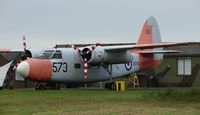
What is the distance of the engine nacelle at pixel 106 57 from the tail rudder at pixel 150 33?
246 inches

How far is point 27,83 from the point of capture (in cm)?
5000

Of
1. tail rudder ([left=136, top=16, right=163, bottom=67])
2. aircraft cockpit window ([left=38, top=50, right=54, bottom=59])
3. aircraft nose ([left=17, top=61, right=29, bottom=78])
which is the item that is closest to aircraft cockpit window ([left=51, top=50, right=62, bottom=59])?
aircraft cockpit window ([left=38, top=50, right=54, bottom=59])

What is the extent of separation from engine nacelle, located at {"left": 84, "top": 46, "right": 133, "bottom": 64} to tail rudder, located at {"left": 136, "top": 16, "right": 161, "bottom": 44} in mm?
6250

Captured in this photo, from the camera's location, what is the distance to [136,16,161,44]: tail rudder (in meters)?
45.0

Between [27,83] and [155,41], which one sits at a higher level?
[155,41]

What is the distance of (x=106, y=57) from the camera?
1481 inches

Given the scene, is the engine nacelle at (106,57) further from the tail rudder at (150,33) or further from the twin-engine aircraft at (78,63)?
the tail rudder at (150,33)

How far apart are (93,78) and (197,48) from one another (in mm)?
17664

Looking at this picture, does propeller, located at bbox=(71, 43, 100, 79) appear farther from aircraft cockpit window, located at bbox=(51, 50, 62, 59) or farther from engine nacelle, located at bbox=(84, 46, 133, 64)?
aircraft cockpit window, located at bbox=(51, 50, 62, 59)

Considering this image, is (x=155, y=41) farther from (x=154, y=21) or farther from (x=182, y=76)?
(x=182, y=76)

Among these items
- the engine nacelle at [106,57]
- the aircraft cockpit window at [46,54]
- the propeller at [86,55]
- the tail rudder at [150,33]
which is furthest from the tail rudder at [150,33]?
the aircraft cockpit window at [46,54]

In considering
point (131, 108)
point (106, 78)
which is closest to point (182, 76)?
point (106, 78)

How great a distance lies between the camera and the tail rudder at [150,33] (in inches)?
1772

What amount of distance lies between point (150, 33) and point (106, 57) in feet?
28.5
